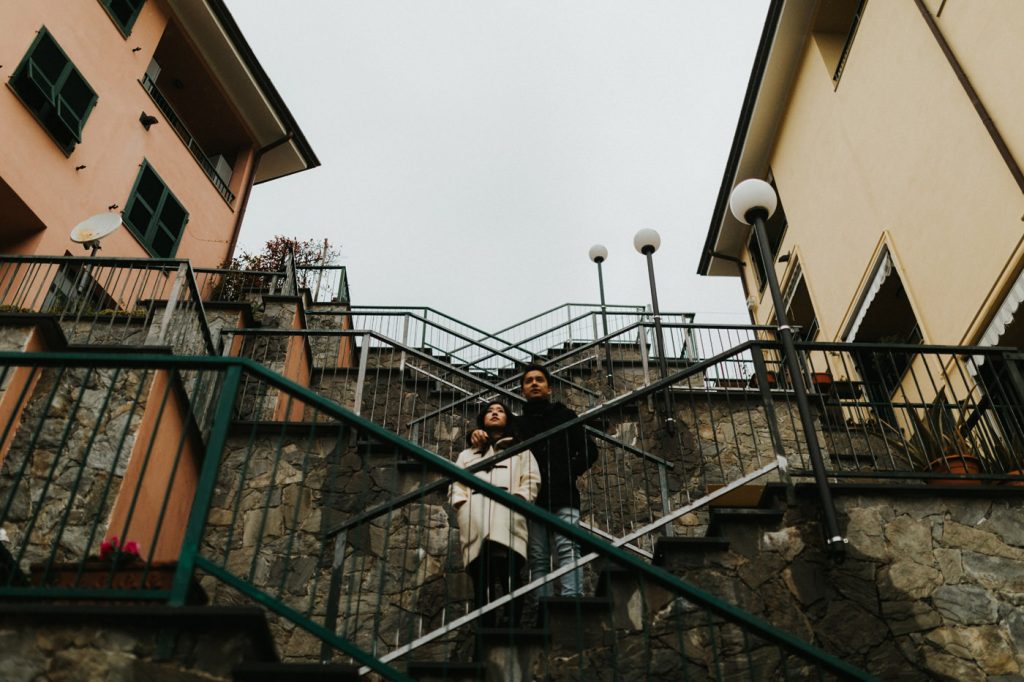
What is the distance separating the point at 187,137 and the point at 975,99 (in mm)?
14170

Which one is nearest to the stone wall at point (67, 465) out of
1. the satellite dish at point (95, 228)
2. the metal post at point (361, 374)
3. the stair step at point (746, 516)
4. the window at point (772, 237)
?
the metal post at point (361, 374)

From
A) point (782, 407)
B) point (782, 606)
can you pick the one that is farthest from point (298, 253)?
point (782, 606)

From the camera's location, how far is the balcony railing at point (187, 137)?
15125mm

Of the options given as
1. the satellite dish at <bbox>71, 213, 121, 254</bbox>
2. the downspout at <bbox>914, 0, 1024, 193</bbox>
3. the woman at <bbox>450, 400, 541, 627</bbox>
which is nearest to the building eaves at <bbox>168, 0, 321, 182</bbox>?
the satellite dish at <bbox>71, 213, 121, 254</bbox>

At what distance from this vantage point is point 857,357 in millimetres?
7547

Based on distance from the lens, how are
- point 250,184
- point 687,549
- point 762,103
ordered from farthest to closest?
point 250,184 < point 762,103 < point 687,549

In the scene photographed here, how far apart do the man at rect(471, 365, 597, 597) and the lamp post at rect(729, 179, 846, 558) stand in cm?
161

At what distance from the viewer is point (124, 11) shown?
1428cm

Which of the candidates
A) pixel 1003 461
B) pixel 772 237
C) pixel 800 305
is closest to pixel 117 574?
pixel 1003 461

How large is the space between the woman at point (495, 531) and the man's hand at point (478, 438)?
0.46 metres

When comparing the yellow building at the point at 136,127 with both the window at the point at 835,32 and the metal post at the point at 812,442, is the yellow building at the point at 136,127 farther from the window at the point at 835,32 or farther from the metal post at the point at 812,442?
the window at the point at 835,32

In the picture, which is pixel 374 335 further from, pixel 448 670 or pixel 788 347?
pixel 448 670

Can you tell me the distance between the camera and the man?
207 inches

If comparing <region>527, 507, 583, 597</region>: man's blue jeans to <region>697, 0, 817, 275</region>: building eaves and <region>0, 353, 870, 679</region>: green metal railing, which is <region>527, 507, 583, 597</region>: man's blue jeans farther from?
<region>697, 0, 817, 275</region>: building eaves
